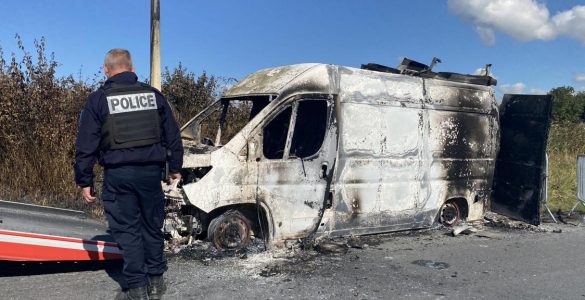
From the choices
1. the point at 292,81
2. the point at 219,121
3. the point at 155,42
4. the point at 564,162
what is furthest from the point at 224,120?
the point at 564,162

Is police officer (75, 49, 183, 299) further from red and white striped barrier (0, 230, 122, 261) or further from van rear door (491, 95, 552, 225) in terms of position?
van rear door (491, 95, 552, 225)

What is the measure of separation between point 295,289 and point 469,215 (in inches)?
150

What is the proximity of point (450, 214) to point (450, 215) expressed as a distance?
0.02 m

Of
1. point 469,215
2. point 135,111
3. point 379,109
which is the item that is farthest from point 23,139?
point 469,215

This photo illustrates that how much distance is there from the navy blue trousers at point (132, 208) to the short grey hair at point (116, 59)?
0.81 metres

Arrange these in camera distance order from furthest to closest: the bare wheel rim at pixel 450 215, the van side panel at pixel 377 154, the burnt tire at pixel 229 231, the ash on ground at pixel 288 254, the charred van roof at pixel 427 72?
the bare wheel rim at pixel 450 215 → the charred van roof at pixel 427 72 → the van side panel at pixel 377 154 → the burnt tire at pixel 229 231 → the ash on ground at pixel 288 254

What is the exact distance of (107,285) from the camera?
14.0ft

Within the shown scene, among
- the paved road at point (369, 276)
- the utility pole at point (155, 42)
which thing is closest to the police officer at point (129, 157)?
the paved road at point (369, 276)

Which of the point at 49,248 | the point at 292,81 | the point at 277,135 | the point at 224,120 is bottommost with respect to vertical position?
the point at 49,248

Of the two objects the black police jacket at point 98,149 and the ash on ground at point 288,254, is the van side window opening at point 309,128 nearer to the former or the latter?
the ash on ground at point 288,254

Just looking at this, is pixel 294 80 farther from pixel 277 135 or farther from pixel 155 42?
pixel 155 42

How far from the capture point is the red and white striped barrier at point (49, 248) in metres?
4.07

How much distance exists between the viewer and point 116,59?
374 cm

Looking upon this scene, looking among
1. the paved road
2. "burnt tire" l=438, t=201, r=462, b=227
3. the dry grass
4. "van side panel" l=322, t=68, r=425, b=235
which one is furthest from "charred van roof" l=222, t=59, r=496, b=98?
the dry grass
